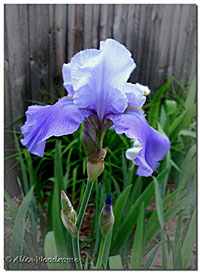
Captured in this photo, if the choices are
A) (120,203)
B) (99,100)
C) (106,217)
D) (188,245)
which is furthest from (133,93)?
(188,245)

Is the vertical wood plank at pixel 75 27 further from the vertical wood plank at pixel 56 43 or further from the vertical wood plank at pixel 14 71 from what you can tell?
the vertical wood plank at pixel 14 71

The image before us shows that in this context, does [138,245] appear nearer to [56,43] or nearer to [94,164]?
[94,164]

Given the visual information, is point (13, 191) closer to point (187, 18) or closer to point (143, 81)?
point (143, 81)

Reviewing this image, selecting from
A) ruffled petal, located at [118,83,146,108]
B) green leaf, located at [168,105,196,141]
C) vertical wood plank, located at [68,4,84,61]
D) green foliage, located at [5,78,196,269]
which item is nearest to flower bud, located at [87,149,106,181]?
ruffled petal, located at [118,83,146,108]

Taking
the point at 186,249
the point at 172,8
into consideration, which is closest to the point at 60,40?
the point at 172,8

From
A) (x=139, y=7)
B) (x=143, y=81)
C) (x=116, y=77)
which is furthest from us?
(x=143, y=81)

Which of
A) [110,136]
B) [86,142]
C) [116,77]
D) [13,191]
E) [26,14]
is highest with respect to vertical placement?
[26,14]

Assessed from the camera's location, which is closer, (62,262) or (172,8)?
(62,262)
